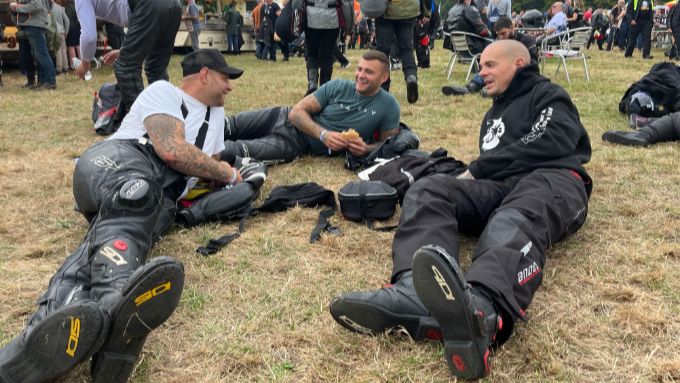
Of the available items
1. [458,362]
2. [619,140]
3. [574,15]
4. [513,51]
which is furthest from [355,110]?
[574,15]

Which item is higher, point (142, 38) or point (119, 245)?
point (142, 38)

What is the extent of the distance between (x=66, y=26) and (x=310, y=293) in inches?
463

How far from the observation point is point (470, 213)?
9.88ft

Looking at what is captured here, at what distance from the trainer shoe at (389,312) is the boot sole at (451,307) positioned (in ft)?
0.66

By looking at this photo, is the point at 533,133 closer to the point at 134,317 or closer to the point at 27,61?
the point at 134,317

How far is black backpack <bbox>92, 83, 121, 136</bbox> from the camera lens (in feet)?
20.9

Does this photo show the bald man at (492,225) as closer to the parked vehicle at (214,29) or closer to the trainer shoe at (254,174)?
the trainer shoe at (254,174)

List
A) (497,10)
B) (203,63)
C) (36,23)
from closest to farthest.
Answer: (203,63) → (36,23) → (497,10)

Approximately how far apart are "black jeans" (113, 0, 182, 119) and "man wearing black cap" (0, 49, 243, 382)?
2.17m

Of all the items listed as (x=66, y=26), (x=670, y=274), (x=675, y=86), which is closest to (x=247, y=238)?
(x=670, y=274)

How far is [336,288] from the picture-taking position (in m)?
2.74

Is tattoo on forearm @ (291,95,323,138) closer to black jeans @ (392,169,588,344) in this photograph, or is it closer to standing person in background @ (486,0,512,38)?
black jeans @ (392,169,588,344)

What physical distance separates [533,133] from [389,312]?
5.13 feet

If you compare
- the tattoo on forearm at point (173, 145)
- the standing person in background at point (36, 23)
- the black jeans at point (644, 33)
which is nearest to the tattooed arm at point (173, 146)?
the tattoo on forearm at point (173, 145)
